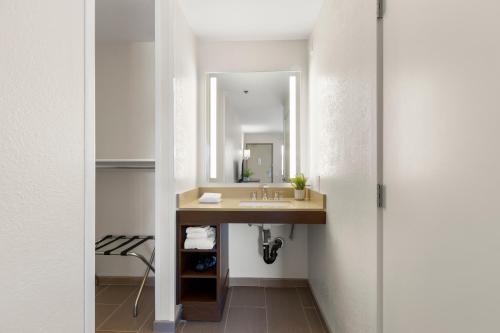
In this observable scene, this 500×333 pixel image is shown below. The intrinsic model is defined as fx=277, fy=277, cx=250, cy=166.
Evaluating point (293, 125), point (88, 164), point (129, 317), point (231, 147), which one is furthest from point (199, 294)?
point (293, 125)

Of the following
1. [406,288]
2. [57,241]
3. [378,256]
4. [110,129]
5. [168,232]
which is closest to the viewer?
[57,241]

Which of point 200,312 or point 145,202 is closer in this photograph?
point 200,312

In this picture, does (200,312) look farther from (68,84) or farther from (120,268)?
(68,84)

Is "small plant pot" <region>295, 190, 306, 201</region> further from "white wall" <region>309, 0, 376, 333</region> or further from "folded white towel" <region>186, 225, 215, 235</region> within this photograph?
"folded white towel" <region>186, 225, 215, 235</region>

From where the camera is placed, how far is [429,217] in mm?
822

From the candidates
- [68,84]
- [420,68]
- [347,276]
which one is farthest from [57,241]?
[347,276]

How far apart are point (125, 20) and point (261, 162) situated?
172cm

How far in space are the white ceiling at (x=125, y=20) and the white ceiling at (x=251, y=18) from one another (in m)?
0.33

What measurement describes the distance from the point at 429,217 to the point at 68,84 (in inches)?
44.8

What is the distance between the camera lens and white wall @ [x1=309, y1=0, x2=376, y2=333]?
122 centimetres

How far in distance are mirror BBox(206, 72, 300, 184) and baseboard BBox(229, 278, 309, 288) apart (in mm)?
968

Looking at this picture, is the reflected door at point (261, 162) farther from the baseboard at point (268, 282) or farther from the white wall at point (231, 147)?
the baseboard at point (268, 282)

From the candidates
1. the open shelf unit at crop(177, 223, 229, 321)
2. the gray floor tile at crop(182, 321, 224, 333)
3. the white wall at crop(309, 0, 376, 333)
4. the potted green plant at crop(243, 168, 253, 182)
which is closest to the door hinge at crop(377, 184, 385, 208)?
the white wall at crop(309, 0, 376, 333)

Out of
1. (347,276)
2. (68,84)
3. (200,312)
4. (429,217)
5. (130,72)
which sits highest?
(130,72)
